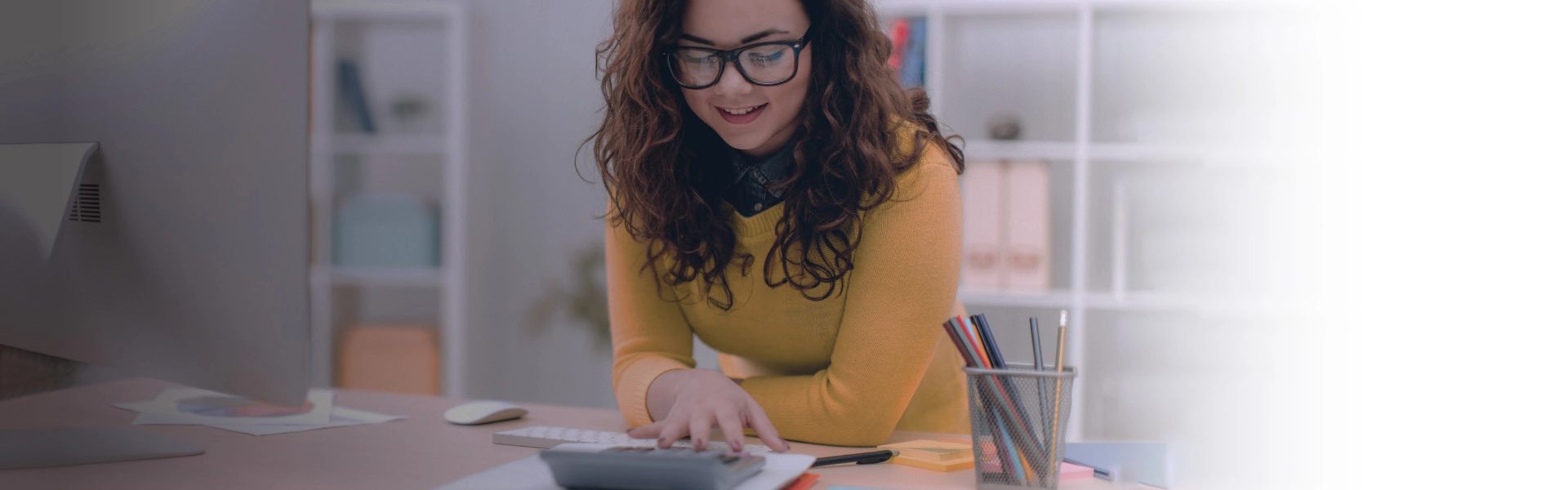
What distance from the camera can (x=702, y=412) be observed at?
864 millimetres

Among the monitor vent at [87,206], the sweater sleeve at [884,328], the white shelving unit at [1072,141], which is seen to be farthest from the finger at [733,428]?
the white shelving unit at [1072,141]

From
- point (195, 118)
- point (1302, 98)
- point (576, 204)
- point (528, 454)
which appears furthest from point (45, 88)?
point (1302, 98)

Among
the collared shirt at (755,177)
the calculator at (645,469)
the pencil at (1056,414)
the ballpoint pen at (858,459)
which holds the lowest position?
the ballpoint pen at (858,459)

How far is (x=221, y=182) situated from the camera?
745mm

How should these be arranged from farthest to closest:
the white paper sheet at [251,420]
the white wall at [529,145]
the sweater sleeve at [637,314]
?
the white wall at [529,145]
the sweater sleeve at [637,314]
the white paper sheet at [251,420]

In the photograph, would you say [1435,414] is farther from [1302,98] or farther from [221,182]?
[221,182]

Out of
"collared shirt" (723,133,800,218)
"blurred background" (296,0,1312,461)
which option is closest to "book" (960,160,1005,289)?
"blurred background" (296,0,1312,461)

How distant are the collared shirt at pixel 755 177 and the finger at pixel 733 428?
0.29 metres

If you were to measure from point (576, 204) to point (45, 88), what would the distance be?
86.1 inches

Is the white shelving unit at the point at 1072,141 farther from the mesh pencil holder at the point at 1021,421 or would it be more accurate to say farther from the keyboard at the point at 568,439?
the mesh pencil holder at the point at 1021,421

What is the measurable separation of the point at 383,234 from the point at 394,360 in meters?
0.38

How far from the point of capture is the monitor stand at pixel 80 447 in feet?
2.70

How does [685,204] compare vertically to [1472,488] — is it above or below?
above

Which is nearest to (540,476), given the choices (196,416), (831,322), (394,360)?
(831,322)
